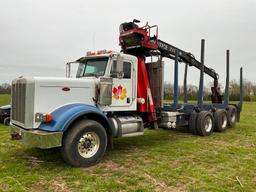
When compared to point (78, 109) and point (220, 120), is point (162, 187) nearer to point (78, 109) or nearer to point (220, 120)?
point (78, 109)

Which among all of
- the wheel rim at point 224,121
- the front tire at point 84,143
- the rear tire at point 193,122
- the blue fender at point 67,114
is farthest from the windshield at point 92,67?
the wheel rim at point 224,121

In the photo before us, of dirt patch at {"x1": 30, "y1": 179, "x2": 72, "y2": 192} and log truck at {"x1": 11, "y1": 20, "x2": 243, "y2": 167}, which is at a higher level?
log truck at {"x1": 11, "y1": 20, "x2": 243, "y2": 167}

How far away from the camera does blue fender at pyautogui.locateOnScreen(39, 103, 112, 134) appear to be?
17.2 ft

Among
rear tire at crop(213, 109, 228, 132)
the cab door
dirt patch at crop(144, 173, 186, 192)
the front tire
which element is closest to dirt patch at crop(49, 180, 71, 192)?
the front tire

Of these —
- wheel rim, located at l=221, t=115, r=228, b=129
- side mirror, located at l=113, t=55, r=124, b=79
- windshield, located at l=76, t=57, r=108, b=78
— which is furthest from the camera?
wheel rim, located at l=221, t=115, r=228, b=129

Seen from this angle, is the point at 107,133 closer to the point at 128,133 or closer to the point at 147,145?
the point at 128,133

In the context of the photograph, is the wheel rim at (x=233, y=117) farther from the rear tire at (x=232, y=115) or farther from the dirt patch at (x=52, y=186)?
the dirt patch at (x=52, y=186)

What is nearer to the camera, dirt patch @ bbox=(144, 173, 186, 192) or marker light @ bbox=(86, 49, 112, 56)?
dirt patch @ bbox=(144, 173, 186, 192)

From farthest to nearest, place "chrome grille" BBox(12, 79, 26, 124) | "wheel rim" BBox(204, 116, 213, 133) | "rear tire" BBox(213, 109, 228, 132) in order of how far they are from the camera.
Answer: "rear tire" BBox(213, 109, 228, 132) → "wheel rim" BBox(204, 116, 213, 133) → "chrome grille" BBox(12, 79, 26, 124)

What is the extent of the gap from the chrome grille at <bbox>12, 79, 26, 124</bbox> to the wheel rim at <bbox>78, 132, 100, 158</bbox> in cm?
133

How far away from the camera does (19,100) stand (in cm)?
578

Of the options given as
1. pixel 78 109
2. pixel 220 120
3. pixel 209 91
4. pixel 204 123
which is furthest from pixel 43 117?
pixel 209 91

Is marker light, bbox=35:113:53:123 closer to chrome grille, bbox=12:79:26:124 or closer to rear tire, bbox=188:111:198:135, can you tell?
chrome grille, bbox=12:79:26:124

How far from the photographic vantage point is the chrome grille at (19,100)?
5.61 meters
